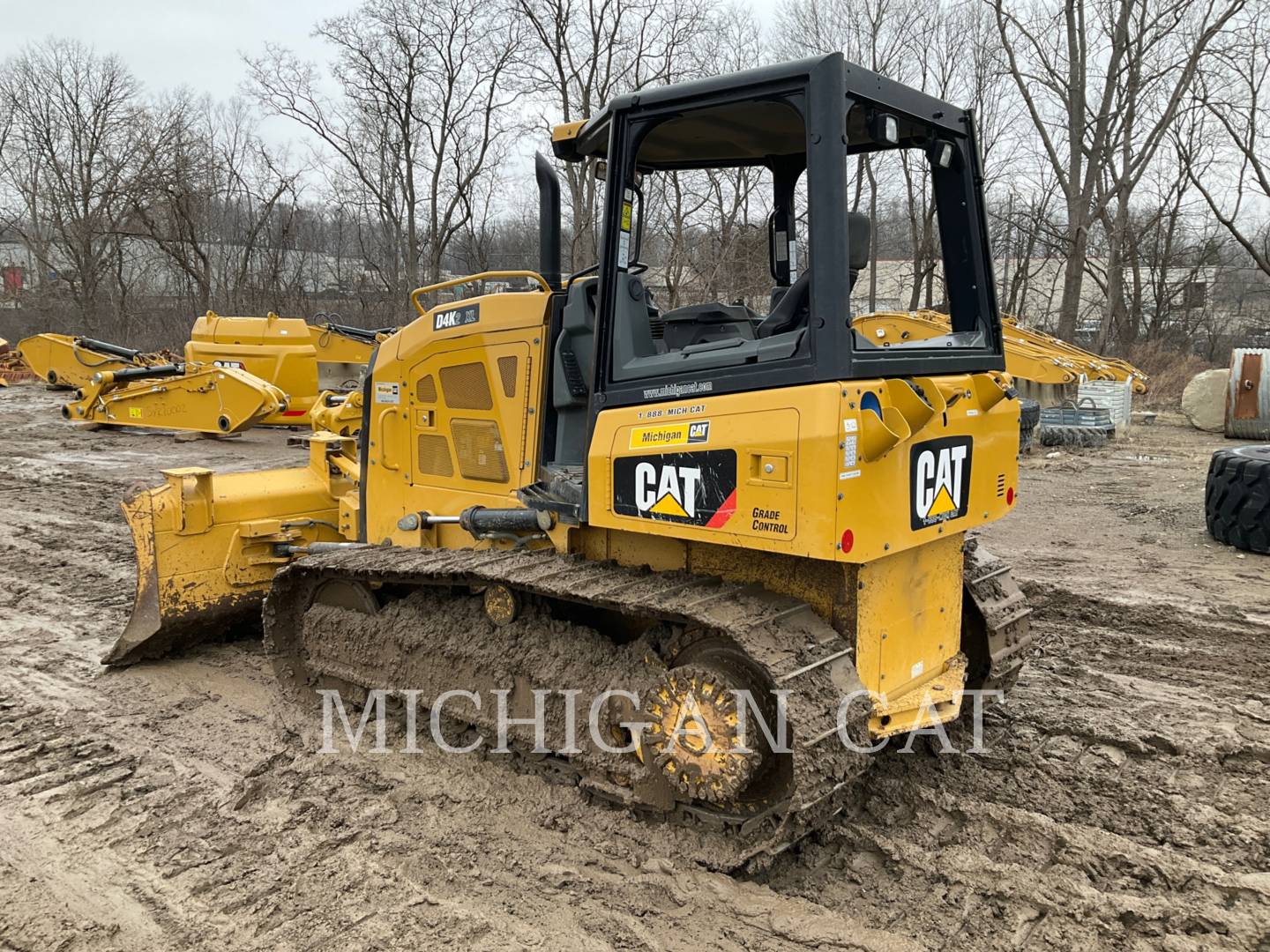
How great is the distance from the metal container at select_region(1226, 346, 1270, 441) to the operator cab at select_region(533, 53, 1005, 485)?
11.8 metres

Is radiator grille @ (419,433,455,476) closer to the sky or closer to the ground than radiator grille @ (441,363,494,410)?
closer to the ground

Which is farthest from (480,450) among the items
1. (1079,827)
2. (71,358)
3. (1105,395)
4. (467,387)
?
(71,358)

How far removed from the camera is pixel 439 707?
4355 millimetres

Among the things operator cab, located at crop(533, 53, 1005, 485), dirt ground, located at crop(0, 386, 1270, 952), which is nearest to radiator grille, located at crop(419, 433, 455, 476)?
operator cab, located at crop(533, 53, 1005, 485)

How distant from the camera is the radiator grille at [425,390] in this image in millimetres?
4734

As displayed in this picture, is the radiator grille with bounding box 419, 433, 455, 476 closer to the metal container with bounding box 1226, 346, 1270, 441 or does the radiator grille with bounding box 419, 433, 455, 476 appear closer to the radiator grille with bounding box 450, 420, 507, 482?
the radiator grille with bounding box 450, 420, 507, 482

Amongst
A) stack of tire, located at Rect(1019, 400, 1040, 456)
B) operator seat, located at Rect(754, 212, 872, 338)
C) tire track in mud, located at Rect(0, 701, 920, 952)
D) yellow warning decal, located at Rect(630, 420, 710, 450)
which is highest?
operator seat, located at Rect(754, 212, 872, 338)

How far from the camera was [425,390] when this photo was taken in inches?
188

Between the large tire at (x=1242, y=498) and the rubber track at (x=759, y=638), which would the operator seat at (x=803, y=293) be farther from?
the large tire at (x=1242, y=498)

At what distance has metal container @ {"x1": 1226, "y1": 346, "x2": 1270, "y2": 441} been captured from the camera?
13672 millimetres

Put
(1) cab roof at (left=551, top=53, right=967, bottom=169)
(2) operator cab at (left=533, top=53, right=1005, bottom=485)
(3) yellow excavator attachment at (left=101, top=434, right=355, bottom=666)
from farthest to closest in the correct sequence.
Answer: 1. (3) yellow excavator attachment at (left=101, top=434, right=355, bottom=666)
2. (1) cab roof at (left=551, top=53, right=967, bottom=169)
3. (2) operator cab at (left=533, top=53, right=1005, bottom=485)

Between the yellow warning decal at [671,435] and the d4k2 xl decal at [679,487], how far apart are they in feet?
0.13

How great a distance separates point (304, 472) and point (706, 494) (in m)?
3.65

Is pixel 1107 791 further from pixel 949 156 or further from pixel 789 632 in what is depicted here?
pixel 949 156
